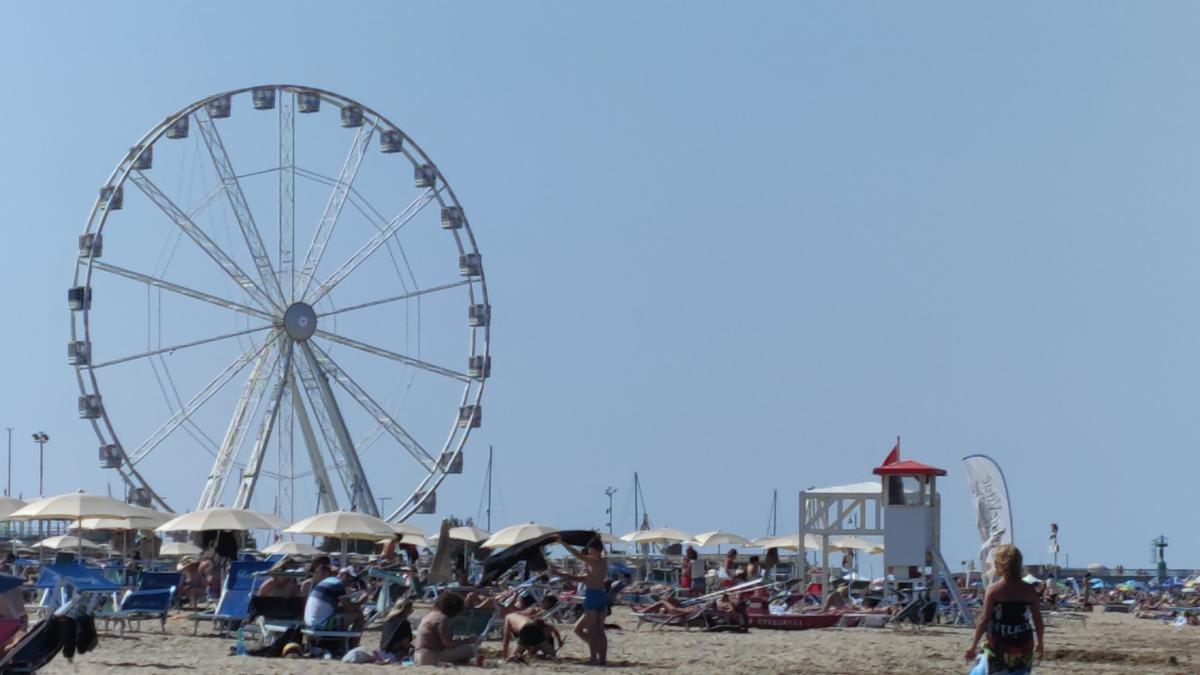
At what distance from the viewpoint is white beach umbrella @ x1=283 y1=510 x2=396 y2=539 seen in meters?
27.7

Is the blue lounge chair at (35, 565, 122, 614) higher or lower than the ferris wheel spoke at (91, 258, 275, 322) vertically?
lower

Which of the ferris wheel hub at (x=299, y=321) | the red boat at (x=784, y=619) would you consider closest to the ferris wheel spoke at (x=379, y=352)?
the ferris wheel hub at (x=299, y=321)

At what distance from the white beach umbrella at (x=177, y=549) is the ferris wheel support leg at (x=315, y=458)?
2.53 metres

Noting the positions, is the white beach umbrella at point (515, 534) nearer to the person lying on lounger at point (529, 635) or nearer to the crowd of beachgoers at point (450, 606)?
the crowd of beachgoers at point (450, 606)

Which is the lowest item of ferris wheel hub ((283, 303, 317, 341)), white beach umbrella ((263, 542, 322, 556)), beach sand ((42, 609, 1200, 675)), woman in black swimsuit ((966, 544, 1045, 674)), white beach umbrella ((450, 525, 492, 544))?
beach sand ((42, 609, 1200, 675))

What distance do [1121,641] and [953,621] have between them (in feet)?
10.6

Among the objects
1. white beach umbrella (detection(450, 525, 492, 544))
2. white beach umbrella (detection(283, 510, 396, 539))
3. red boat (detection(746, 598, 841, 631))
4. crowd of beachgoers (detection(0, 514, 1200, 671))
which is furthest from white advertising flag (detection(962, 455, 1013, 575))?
white beach umbrella (detection(450, 525, 492, 544))

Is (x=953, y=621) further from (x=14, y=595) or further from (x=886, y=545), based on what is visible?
(x=14, y=595)

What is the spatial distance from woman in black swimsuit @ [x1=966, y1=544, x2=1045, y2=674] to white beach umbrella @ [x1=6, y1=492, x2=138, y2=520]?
19492mm

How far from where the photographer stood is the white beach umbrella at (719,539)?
3659 centimetres

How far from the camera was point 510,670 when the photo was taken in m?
12.9

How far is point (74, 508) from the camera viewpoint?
26.9 metres

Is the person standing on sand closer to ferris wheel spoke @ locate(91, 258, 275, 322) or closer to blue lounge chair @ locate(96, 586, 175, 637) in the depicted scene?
blue lounge chair @ locate(96, 586, 175, 637)

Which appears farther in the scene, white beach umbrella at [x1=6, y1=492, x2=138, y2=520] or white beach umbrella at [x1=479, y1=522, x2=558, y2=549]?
white beach umbrella at [x1=479, y1=522, x2=558, y2=549]
